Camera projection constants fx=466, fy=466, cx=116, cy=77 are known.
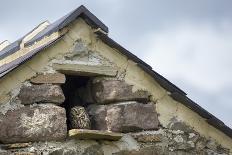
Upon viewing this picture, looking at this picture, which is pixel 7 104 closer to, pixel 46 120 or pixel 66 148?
pixel 46 120

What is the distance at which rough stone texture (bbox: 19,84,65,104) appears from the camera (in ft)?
14.4

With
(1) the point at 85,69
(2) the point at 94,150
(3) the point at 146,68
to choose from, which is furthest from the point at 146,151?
(1) the point at 85,69

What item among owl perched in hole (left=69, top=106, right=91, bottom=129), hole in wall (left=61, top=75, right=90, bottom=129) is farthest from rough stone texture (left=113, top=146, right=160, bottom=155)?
hole in wall (left=61, top=75, right=90, bottom=129)

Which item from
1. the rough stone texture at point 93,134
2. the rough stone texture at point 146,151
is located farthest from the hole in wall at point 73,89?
the rough stone texture at point 146,151

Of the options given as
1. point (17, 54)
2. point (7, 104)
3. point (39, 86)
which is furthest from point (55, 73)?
point (17, 54)

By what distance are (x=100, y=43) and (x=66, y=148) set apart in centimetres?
118

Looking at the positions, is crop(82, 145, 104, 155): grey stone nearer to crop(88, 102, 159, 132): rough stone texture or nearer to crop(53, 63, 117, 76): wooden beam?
crop(88, 102, 159, 132): rough stone texture

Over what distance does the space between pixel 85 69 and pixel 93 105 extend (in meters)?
0.44

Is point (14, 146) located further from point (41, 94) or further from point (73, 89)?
point (73, 89)

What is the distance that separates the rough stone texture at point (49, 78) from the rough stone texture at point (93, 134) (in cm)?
53

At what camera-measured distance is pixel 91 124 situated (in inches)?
191

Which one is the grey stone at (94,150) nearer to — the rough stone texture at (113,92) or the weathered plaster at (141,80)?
the rough stone texture at (113,92)

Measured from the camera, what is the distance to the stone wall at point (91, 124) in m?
4.29

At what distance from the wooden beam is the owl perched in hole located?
14.5 inches
